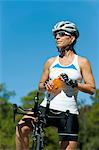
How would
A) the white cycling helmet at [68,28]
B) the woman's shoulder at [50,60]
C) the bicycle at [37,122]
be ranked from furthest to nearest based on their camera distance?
the woman's shoulder at [50,60] → the white cycling helmet at [68,28] → the bicycle at [37,122]

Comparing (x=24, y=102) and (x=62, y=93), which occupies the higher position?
(x=24, y=102)

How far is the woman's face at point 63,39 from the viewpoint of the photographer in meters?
4.62

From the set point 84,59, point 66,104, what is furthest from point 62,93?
point 84,59

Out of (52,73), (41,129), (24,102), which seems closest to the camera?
(41,129)

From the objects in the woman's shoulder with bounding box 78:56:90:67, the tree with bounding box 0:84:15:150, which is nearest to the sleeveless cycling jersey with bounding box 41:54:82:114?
the woman's shoulder with bounding box 78:56:90:67

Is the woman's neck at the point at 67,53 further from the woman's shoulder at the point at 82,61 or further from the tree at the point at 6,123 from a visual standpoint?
the tree at the point at 6,123

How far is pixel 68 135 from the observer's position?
14.6ft

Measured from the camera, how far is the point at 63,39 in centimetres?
462

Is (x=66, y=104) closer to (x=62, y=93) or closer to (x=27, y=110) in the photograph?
(x=62, y=93)

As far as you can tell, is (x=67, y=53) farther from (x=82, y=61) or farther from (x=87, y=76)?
(x=87, y=76)

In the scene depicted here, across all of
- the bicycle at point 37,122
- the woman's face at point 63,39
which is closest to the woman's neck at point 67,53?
the woman's face at point 63,39

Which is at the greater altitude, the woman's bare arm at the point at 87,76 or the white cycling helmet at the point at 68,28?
the white cycling helmet at the point at 68,28

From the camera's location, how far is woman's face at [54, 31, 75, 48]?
15.1 feet

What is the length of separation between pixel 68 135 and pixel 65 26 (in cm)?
105
